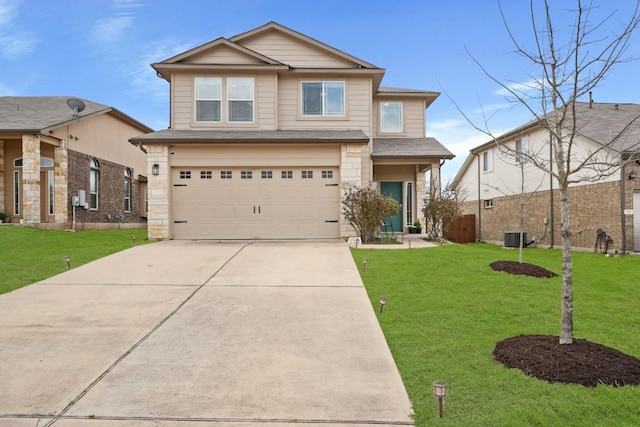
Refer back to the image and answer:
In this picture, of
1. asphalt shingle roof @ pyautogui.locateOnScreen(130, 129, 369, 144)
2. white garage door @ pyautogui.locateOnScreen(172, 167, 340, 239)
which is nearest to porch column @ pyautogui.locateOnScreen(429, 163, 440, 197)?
asphalt shingle roof @ pyautogui.locateOnScreen(130, 129, 369, 144)

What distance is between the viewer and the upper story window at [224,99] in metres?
15.2

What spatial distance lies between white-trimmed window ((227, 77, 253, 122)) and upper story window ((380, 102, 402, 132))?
224 inches

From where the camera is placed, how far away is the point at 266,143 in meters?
14.0

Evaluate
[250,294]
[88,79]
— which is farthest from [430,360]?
[88,79]

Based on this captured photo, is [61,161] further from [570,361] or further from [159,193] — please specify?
[570,361]

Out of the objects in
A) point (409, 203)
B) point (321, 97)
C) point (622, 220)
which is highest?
point (321, 97)

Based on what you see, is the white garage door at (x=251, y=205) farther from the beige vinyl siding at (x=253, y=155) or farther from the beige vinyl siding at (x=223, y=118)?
the beige vinyl siding at (x=223, y=118)

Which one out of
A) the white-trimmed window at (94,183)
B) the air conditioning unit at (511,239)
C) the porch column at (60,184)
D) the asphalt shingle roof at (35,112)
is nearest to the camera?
→ the asphalt shingle roof at (35,112)

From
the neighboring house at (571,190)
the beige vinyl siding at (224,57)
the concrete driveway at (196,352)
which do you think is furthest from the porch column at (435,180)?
the concrete driveway at (196,352)

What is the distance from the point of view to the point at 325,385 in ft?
13.6

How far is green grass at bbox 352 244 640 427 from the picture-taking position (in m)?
3.51

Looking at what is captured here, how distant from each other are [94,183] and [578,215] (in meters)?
20.7

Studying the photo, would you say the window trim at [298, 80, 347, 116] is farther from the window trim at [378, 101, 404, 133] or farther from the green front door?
the green front door

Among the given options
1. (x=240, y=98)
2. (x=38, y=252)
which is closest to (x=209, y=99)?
(x=240, y=98)
